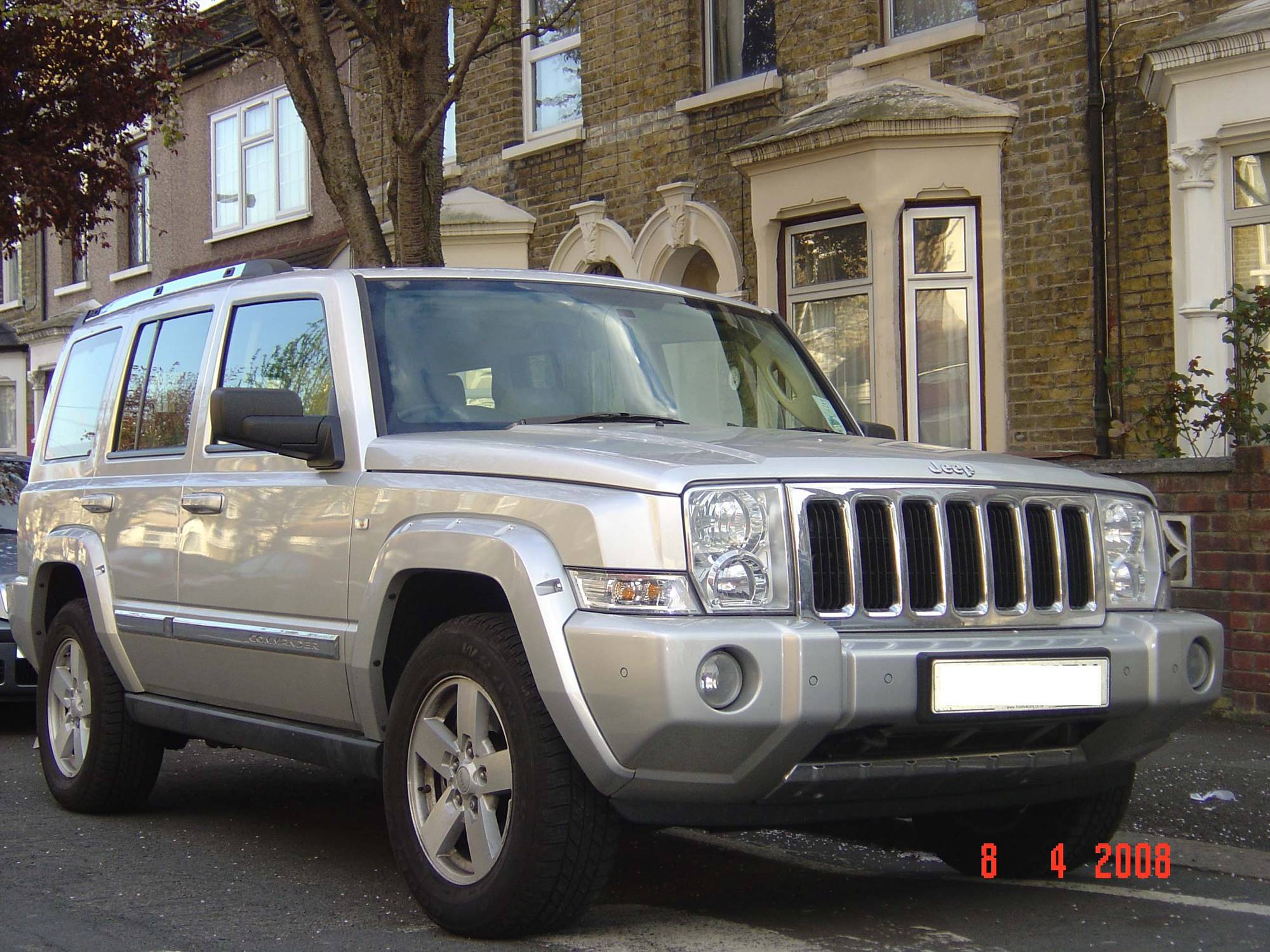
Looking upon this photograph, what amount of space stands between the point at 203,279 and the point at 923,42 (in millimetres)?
8268

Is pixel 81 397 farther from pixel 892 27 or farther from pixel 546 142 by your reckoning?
pixel 546 142

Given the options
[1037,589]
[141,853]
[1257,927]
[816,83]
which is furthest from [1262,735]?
[816,83]

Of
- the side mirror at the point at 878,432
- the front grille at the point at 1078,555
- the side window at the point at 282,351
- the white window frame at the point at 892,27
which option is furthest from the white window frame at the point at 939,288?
the front grille at the point at 1078,555

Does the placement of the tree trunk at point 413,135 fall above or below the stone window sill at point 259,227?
below

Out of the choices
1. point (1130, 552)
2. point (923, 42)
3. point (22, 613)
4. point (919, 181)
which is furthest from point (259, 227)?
point (1130, 552)

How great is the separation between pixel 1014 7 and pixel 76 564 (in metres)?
8.80

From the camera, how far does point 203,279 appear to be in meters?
6.38

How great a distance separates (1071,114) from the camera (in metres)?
12.3

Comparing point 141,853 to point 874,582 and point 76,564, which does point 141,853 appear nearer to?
point 76,564

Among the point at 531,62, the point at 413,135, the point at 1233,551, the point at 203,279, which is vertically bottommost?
the point at 1233,551

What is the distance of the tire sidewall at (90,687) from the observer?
6.39 metres

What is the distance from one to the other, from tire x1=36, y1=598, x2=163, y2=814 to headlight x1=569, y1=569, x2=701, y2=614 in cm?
294

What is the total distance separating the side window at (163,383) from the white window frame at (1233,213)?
7301 millimetres

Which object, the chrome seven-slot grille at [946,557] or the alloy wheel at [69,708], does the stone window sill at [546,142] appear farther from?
the chrome seven-slot grille at [946,557]
